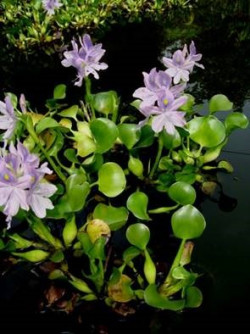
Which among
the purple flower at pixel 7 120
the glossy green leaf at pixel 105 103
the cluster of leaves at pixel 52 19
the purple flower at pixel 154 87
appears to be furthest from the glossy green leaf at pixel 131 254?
the cluster of leaves at pixel 52 19

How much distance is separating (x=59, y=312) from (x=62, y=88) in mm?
1180

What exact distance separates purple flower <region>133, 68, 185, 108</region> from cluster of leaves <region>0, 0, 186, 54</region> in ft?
11.2

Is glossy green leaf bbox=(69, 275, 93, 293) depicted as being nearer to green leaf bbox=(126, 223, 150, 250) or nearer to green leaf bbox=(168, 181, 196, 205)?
green leaf bbox=(126, 223, 150, 250)

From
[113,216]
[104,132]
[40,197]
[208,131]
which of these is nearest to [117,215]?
[113,216]

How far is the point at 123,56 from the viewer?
4348mm

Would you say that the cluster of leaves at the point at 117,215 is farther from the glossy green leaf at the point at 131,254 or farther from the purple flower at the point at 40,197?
the purple flower at the point at 40,197

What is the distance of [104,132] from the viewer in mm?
1697

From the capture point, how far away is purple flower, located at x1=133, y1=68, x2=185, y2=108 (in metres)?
1.27

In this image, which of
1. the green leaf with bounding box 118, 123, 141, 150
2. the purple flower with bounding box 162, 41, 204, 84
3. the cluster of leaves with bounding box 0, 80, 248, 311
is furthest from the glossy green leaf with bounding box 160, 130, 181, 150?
the purple flower with bounding box 162, 41, 204, 84

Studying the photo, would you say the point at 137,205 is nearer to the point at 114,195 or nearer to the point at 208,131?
the point at 114,195

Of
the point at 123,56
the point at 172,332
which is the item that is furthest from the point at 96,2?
the point at 172,332

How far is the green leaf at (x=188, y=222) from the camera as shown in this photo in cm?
128

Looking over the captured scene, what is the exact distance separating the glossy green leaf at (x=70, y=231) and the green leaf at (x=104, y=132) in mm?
342

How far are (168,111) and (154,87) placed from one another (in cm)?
9
